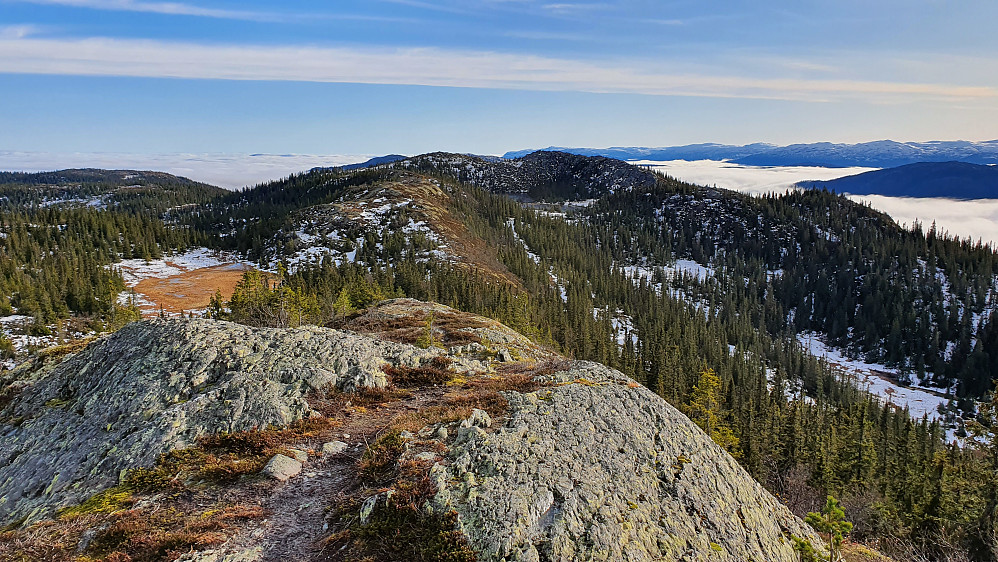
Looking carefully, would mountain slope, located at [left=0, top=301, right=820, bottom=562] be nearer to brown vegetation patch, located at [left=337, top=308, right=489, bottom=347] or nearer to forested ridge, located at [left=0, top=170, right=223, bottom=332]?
brown vegetation patch, located at [left=337, top=308, right=489, bottom=347]

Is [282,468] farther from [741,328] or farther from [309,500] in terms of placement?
[741,328]

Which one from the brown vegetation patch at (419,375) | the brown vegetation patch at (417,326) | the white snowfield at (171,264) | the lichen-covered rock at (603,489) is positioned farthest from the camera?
the white snowfield at (171,264)

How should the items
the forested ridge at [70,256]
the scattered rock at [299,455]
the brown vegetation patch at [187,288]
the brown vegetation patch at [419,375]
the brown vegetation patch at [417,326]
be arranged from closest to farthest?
the scattered rock at [299,455], the brown vegetation patch at [419,375], the brown vegetation patch at [417,326], the forested ridge at [70,256], the brown vegetation patch at [187,288]

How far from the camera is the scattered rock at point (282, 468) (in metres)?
11.0

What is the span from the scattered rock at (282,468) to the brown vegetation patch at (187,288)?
64.6 meters

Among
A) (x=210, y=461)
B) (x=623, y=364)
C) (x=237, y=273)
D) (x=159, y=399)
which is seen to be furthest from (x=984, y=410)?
(x=237, y=273)

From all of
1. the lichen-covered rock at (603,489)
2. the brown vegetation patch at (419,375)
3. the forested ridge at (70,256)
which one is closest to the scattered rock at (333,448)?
the lichen-covered rock at (603,489)

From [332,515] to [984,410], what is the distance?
32314 mm

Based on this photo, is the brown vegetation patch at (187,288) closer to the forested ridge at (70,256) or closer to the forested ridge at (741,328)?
the forested ridge at (70,256)

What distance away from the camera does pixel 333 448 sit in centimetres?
1252

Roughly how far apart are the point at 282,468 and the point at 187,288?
333 ft

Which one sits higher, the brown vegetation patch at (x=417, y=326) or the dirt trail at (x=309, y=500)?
the dirt trail at (x=309, y=500)

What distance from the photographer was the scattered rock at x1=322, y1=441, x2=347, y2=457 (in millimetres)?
12330

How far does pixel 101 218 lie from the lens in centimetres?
13812
